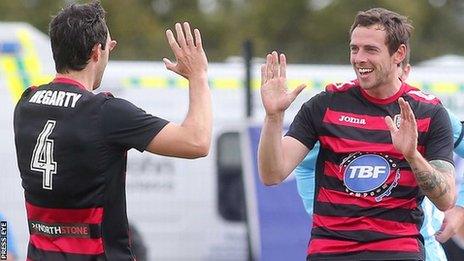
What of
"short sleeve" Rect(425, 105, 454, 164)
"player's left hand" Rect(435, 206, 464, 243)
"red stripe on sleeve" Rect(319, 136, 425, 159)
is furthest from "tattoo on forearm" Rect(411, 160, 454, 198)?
"player's left hand" Rect(435, 206, 464, 243)

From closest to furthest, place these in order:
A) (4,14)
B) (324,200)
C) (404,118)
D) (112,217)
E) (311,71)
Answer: (112,217), (404,118), (324,200), (311,71), (4,14)

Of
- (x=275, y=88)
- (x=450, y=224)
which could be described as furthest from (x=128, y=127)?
(x=450, y=224)

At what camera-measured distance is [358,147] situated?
5883 mm

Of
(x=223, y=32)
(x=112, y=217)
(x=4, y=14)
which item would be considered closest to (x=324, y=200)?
(x=112, y=217)

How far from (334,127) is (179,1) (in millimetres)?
26472

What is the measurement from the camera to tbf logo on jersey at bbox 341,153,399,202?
5.84 metres

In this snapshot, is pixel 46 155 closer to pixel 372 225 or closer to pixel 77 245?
pixel 77 245

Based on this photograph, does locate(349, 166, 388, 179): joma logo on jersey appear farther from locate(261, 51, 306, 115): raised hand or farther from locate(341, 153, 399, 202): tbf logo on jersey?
locate(261, 51, 306, 115): raised hand

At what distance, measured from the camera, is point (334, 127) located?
595cm

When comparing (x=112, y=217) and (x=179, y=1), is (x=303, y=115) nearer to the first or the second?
(x=112, y=217)

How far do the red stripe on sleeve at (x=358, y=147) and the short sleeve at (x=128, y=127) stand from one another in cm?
118

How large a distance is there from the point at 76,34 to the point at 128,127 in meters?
0.46

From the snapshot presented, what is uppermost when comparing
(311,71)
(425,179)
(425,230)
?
(425,179)

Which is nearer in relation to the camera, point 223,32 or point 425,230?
point 425,230
